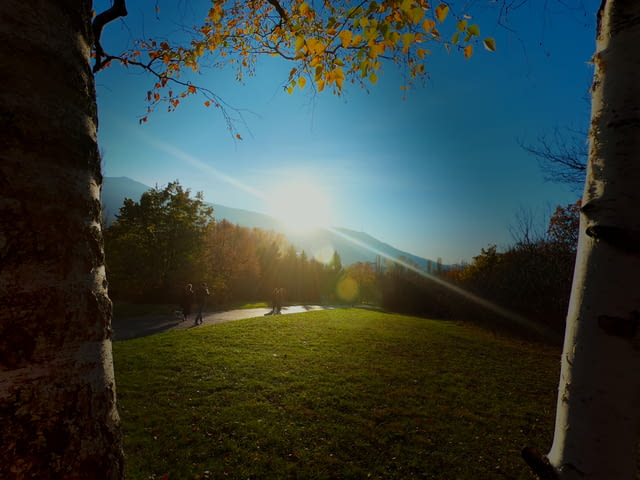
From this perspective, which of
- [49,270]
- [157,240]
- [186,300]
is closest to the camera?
[49,270]

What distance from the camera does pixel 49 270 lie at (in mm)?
768

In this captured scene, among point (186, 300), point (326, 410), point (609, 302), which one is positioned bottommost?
point (186, 300)

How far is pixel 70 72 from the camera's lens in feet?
3.05

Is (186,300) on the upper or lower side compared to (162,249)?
lower

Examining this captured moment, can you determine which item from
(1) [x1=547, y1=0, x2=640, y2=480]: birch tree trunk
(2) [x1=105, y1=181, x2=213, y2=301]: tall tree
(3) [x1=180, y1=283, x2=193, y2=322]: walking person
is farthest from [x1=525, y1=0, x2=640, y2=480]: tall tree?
(2) [x1=105, y1=181, x2=213, y2=301]: tall tree

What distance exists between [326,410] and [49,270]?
5950 mm

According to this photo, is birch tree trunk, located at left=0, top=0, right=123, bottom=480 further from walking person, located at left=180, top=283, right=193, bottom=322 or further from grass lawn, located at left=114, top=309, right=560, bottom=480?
walking person, located at left=180, top=283, right=193, bottom=322

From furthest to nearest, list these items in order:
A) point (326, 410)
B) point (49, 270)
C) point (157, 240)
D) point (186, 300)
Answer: point (157, 240) < point (186, 300) < point (326, 410) < point (49, 270)

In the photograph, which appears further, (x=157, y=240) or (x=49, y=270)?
(x=157, y=240)

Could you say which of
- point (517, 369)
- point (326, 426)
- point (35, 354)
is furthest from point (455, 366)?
point (35, 354)

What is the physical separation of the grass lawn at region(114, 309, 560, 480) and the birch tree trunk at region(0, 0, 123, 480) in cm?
403

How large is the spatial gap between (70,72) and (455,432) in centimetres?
653

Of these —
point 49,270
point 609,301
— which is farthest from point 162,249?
point 609,301

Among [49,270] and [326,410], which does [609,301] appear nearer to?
[49,270]
